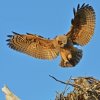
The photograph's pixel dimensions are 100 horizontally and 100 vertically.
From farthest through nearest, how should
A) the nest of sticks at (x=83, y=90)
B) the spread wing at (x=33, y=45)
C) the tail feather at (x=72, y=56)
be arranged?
the spread wing at (x=33, y=45)
the tail feather at (x=72, y=56)
the nest of sticks at (x=83, y=90)

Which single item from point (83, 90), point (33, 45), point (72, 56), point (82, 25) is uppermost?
point (82, 25)

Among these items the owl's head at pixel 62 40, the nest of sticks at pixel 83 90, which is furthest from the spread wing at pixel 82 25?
the nest of sticks at pixel 83 90

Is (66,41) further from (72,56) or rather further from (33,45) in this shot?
(33,45)

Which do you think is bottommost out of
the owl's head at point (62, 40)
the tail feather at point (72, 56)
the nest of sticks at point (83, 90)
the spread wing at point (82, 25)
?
the nest of sticks at point (83, 90)

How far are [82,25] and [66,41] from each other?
1.83 ft

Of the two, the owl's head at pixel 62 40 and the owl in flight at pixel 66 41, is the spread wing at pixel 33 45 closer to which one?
the owl in flight at pixel 66 41

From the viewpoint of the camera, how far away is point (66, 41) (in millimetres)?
10797

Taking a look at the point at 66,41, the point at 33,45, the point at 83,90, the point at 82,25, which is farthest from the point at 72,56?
the point at 83,90

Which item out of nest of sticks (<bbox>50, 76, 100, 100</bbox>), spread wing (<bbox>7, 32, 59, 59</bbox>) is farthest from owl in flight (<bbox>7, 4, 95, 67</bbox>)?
nest of sticks (<bbox>50, 76, 100, 100</bbox>)

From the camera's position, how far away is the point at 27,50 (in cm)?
1116

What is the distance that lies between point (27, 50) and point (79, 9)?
1354mm

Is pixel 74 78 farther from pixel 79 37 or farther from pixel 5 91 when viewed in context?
pixel 79 37

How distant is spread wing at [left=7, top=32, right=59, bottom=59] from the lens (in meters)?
11.0

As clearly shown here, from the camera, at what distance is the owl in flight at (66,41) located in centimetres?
1081
